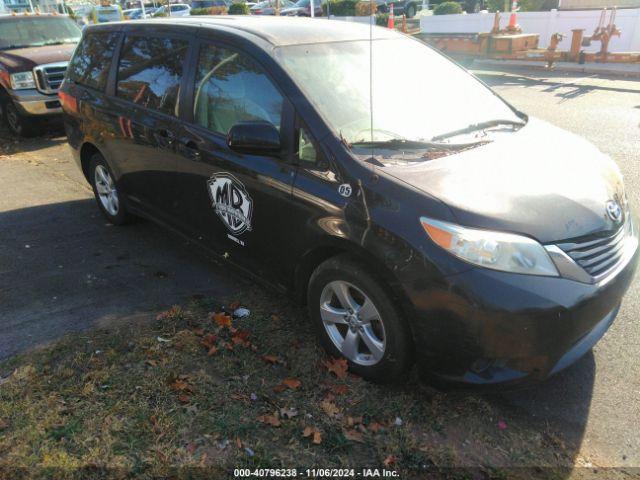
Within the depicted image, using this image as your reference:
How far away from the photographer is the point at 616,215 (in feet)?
9.27

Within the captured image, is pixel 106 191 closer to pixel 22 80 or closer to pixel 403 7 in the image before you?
pixel 22 80

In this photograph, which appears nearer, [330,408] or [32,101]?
[330,408]

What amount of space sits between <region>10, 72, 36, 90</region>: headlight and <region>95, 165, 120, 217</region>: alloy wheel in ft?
15.2

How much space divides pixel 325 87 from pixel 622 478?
2.52m

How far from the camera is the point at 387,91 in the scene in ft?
10.9

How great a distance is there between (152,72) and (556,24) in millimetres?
15992

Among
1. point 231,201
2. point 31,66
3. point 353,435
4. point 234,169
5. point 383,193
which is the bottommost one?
point 353,435

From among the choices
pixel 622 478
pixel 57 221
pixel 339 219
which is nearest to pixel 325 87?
pixel 339 219

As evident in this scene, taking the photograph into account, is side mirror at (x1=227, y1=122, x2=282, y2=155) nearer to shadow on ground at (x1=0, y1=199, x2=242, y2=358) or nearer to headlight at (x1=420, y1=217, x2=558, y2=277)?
headlight at (x1=420, y1=217, x2=558, y2=277)

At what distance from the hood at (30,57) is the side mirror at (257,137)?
293 inches

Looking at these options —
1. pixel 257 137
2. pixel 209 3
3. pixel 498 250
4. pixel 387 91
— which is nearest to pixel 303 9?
pixel 209 3

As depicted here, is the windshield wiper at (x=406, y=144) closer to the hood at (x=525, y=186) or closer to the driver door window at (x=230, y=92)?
the hood at (x=525, y=186)

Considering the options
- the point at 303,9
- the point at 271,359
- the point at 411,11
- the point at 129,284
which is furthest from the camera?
the point at 411,11

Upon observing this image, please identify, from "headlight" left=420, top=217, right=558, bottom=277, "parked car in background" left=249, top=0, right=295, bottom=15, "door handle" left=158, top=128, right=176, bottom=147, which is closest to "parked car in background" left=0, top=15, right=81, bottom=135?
"door handle" left=158, top=128, right=176, bottom=147
